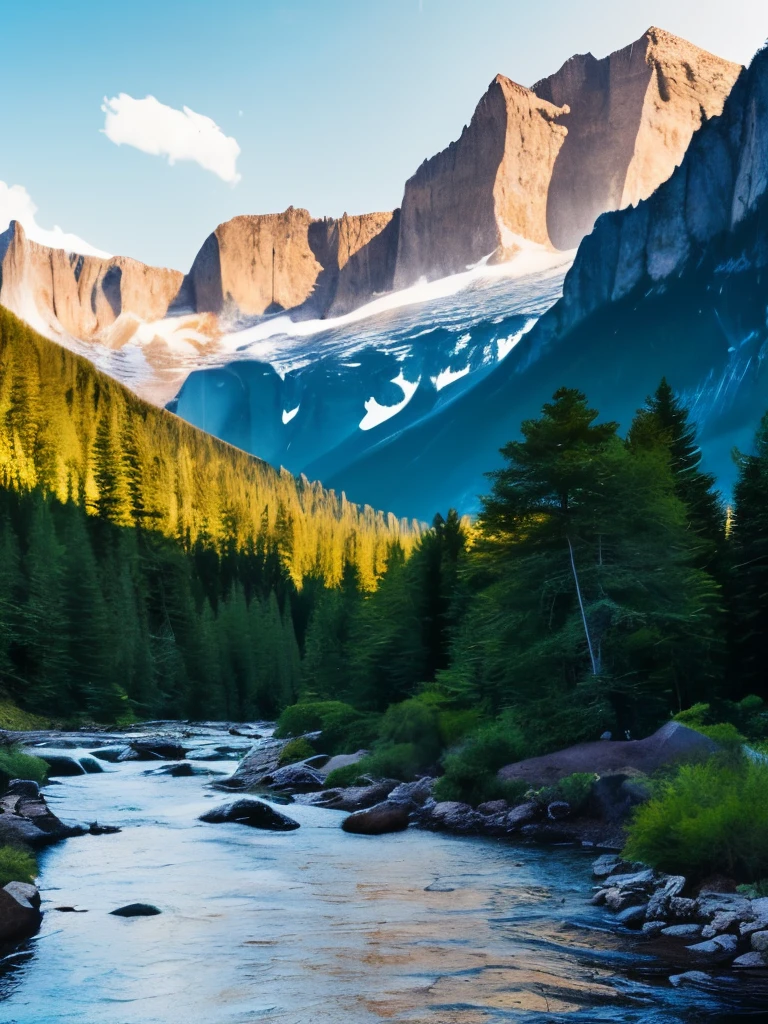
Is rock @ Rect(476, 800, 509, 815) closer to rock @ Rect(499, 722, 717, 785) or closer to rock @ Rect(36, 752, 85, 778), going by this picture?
rock @ Rect(499, 722, 717, 785)

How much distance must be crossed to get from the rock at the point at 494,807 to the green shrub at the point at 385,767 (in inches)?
274

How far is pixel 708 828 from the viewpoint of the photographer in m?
17.2

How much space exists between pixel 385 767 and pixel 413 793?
13.3 feet

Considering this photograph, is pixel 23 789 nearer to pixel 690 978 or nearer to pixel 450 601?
pixel 690 978

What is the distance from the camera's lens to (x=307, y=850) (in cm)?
2400

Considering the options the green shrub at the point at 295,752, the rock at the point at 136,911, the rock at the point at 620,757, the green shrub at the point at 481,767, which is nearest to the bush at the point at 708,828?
the rock at the point at 620,757

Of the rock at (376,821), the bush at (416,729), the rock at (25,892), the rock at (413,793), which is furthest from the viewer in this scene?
the bush at (416,729)

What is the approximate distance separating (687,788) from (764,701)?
998 inches

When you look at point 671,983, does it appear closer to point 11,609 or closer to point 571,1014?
point 571,1014

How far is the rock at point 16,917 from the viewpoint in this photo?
15.2 metres

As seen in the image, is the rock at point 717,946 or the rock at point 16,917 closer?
the rock at point 717,946

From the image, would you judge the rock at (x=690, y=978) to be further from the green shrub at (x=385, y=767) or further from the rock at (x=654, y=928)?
the green shrub at (x=385, y=767)

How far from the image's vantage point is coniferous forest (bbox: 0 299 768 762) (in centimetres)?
3216

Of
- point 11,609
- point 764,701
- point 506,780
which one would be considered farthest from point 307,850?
point 11,609
